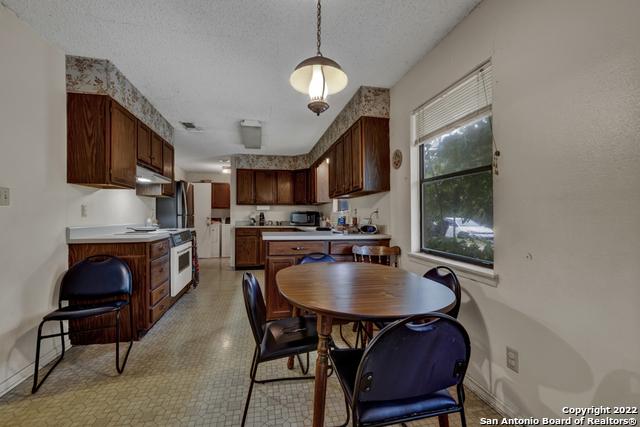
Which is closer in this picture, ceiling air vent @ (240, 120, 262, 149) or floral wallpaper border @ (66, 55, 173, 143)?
floral wallpaper border @ (66, 55, 173, 143)

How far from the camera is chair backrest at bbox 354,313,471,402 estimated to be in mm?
856

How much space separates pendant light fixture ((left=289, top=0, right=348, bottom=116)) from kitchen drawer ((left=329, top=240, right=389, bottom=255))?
5.45ft

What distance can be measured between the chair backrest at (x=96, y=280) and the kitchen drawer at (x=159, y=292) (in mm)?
422

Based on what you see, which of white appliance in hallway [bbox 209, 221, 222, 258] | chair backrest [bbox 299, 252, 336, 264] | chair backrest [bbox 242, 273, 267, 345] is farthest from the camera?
white appliance in hallway [bbox 209, 221, 222, 258]

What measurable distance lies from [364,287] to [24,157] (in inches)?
96.9

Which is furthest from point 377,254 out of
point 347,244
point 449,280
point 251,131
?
point 251,131

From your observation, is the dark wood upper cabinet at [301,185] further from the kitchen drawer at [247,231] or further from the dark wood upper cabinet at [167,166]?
the dark wood upper cabinet at [167,166]

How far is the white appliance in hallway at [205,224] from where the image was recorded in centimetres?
696

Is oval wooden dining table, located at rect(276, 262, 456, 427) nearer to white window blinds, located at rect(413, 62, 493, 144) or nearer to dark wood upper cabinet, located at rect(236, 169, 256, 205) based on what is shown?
white window blinds, located at rect(413, 62, 493, 144)

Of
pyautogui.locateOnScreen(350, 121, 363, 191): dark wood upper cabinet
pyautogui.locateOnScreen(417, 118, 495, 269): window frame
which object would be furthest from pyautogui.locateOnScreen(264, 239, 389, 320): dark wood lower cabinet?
pyautogui.locateOnScreen(350, 121, 363, 191): dark wood upper cabinet

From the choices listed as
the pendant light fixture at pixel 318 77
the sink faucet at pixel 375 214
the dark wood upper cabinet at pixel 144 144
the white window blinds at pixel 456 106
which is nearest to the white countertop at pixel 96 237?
the dark wood upper cabinet at pixel 144 144

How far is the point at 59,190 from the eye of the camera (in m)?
2.23

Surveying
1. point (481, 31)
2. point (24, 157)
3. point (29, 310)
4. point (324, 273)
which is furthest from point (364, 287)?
point (24, 157)

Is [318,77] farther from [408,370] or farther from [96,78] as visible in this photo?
[96,78]
